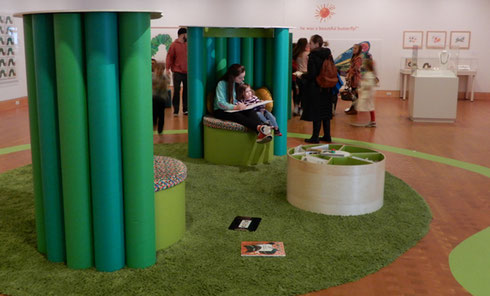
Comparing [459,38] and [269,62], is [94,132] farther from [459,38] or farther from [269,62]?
[459,38]

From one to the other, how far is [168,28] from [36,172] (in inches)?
466

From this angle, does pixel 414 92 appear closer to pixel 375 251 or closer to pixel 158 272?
pixel 375 251

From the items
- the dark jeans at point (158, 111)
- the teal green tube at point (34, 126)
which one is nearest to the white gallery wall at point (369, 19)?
the dark jeans at point (158, 111)

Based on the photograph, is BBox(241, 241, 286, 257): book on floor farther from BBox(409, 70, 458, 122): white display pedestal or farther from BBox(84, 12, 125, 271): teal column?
BBox(409, 70, 458, 122): white display pedestal

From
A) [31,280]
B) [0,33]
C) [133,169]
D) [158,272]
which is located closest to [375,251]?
[158,272]

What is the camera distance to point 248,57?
6984 millimetres

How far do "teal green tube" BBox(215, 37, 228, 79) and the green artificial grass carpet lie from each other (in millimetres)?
1889

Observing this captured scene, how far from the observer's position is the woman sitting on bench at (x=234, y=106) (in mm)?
6215

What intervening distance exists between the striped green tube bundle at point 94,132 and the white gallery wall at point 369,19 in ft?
37.8

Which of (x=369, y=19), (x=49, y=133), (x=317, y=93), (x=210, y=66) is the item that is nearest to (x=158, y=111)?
(x=210, y=66)

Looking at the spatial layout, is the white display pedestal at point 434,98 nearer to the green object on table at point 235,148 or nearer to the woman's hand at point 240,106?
the green object on table at point 235,148

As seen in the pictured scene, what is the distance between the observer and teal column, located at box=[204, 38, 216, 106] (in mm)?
6744

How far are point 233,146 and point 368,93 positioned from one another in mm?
4078

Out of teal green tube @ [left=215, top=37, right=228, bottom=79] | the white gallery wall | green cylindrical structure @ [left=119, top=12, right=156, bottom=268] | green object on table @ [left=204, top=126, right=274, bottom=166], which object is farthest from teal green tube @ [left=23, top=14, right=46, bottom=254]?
the white gallery wall
